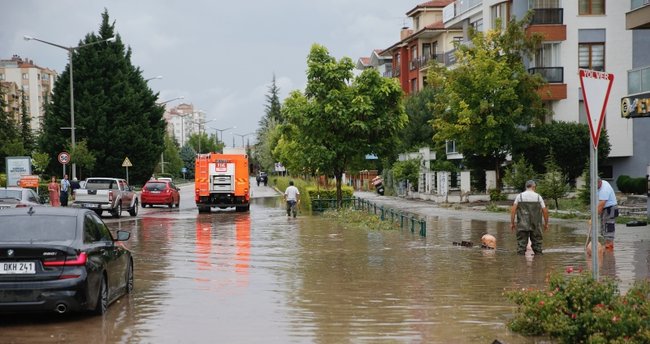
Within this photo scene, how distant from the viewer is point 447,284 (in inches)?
520

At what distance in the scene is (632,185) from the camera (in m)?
41.2

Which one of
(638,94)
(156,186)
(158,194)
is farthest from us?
(156,186)

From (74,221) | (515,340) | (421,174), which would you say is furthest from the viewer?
(421,174)

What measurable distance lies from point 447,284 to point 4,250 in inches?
263

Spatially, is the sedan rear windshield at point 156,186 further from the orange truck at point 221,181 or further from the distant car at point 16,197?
the distant car at point 16,197

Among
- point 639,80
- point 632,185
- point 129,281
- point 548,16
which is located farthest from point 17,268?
point 548,16

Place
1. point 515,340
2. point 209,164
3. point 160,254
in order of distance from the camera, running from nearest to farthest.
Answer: point 515,340 < point 160,254 < point 209,164

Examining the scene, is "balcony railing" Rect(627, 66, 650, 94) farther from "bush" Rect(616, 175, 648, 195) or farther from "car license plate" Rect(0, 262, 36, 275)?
"car license plate" Rect(0, 262, 36, 275)

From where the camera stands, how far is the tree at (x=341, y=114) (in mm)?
34938

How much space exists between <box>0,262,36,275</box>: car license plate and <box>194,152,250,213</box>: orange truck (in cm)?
2996

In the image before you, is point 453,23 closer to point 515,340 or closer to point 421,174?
point 421,174

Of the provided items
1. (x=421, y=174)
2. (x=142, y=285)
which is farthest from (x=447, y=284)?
(x=421, y=174)

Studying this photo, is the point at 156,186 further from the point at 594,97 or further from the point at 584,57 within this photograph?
the point at 594,97

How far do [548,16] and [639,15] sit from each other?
20069mm
